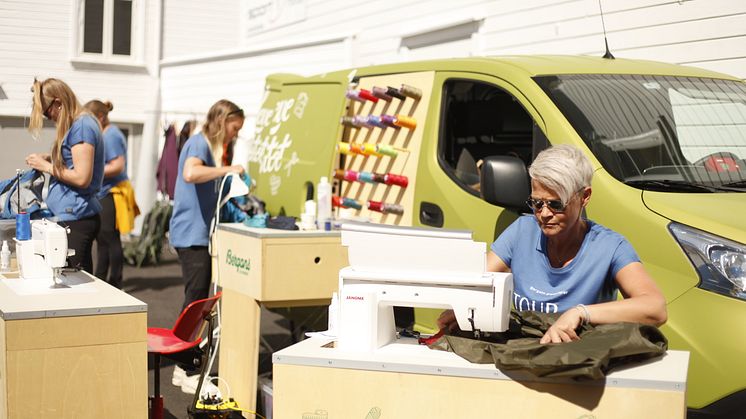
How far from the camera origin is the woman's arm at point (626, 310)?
3.14 m

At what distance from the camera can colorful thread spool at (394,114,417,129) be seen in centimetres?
597

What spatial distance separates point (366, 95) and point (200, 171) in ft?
3.91

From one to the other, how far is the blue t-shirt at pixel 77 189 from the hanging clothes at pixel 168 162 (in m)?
9.34

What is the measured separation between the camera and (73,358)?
156 inches

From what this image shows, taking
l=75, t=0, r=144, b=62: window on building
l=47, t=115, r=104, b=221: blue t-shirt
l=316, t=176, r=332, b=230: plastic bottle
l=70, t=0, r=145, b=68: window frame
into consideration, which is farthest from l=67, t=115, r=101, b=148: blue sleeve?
l=75, t=0, r=144, b=62: window on building

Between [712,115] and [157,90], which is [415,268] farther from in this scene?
[157,90]

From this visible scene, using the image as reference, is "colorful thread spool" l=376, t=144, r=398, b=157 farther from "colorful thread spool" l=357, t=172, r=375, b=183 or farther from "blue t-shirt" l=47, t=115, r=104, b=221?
"blue t-shirt" l=47, t=115, r=104, b=221

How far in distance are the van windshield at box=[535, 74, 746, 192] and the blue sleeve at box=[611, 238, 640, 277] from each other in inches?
37.7

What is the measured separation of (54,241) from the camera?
4.40m

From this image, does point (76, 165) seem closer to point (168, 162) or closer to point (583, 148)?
point (583, 148)

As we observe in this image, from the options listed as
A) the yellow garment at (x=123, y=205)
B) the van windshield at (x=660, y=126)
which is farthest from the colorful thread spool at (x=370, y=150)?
the yellow garment at (x=123, y=205)

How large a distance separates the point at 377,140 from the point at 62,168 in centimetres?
194

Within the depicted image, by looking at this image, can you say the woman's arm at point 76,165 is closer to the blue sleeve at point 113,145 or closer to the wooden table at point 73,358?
the wooden table at point 73,358

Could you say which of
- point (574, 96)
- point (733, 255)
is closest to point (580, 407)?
point (733, 255)
